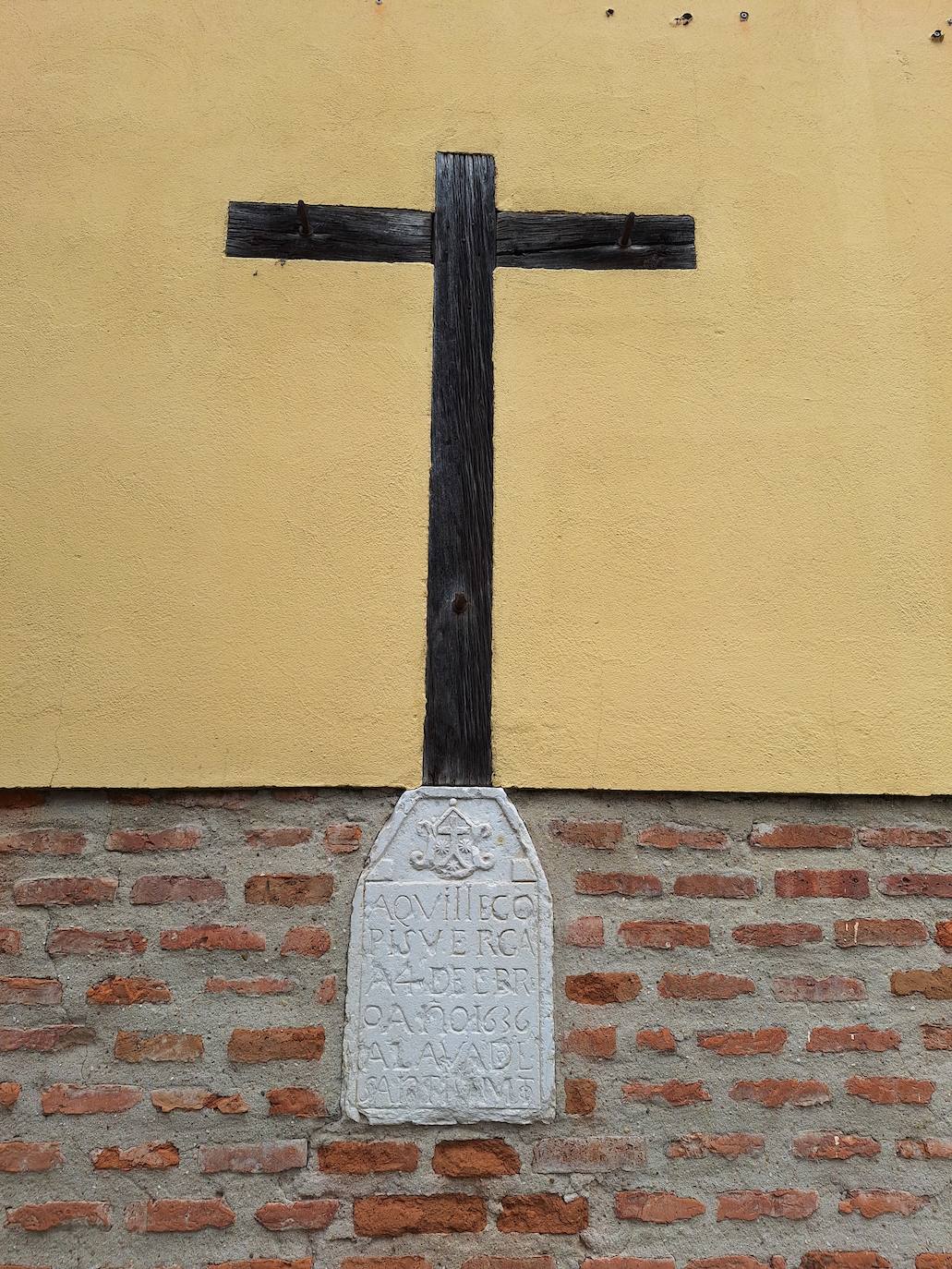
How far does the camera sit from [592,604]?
247 centimetres

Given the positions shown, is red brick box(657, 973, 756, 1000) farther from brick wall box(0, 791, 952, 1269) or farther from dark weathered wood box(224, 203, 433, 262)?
dark weathered wood box(224, 203, 433, 262)

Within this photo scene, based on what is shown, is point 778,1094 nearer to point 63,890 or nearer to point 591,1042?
point 591,1042

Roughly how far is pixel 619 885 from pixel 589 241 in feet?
5.39

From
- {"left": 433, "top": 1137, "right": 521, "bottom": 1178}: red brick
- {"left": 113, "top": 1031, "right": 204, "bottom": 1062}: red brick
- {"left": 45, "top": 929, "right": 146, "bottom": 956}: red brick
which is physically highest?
{"left": 45, "top": 929, "right": 146, "bottom": 956}: red brick

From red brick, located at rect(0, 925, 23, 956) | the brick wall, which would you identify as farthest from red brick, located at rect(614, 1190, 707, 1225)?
red brick, located at rect(0, 925, 23, 956)

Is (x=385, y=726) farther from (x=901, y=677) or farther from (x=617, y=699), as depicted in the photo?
(x=901, y=677)

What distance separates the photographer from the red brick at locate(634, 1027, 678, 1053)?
2240mm

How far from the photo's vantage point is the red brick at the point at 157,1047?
7.25 feet

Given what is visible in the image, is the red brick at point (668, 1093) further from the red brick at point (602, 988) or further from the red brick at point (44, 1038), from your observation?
the red brick at point (44, 1038)

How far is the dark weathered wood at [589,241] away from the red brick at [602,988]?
1.77 meters

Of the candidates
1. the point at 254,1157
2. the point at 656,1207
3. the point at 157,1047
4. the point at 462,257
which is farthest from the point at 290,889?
the point at 462,257

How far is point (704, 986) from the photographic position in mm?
2277

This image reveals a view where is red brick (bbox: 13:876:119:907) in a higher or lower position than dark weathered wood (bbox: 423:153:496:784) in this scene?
lower

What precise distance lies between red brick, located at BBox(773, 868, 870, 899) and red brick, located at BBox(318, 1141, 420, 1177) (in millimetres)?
995
